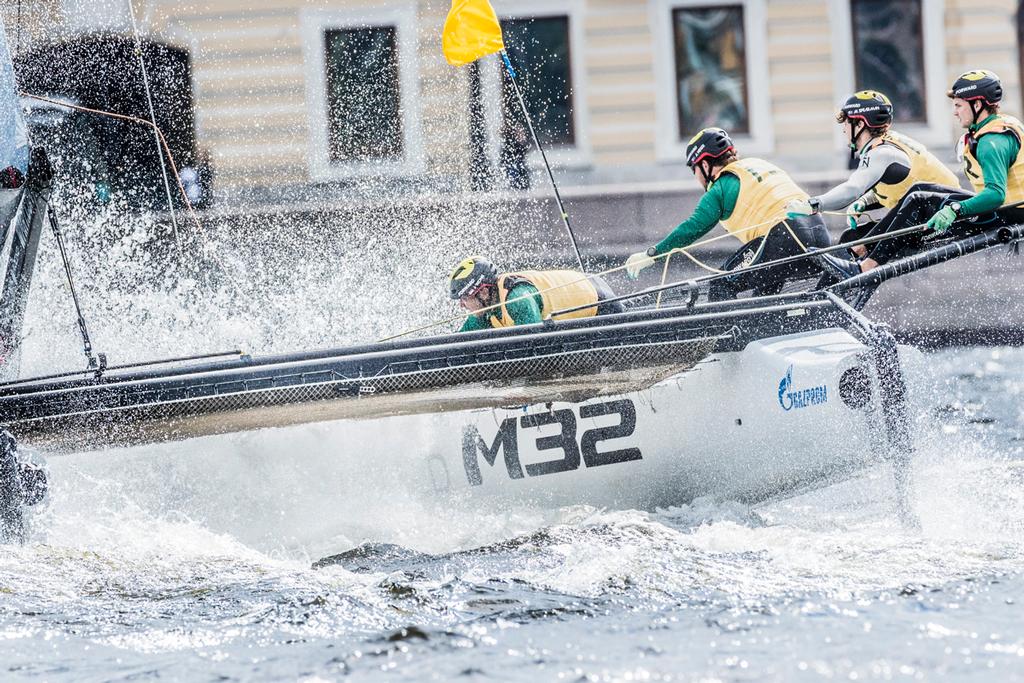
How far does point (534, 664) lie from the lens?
4766 millimetres

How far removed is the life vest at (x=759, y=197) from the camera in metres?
7.52

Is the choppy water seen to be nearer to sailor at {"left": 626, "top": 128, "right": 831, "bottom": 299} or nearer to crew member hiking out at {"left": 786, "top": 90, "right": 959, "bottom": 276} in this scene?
sailor at {"left": 626, "top": 128, "right": 831, "bottom": 299}

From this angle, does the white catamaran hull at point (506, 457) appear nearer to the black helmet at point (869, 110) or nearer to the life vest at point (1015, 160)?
the life vest at point (1015, 160)

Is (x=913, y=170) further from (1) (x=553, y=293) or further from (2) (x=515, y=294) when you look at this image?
(2) (x=515, y=294)

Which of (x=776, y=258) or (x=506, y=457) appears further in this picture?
(x=776, y=258)

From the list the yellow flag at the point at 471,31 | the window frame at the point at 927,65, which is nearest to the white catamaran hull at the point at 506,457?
the yellow flag at the point at 471,31

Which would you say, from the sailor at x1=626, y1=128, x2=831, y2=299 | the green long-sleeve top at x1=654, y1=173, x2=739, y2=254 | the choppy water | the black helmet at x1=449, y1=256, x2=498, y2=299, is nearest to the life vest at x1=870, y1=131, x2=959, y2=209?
the sailor at x1=626, y1=128, x2=831, y2=299

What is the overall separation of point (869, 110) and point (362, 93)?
9757mm

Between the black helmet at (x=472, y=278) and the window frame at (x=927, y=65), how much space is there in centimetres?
992

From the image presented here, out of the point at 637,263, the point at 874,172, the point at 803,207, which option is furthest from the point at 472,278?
the point at 874,172

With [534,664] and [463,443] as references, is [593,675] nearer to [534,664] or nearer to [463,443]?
[534,664]

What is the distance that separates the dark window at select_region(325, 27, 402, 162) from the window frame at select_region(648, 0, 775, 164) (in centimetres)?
312

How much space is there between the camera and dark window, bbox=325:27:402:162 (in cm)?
1622

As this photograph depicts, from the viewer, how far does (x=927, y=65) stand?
53.4 ft
